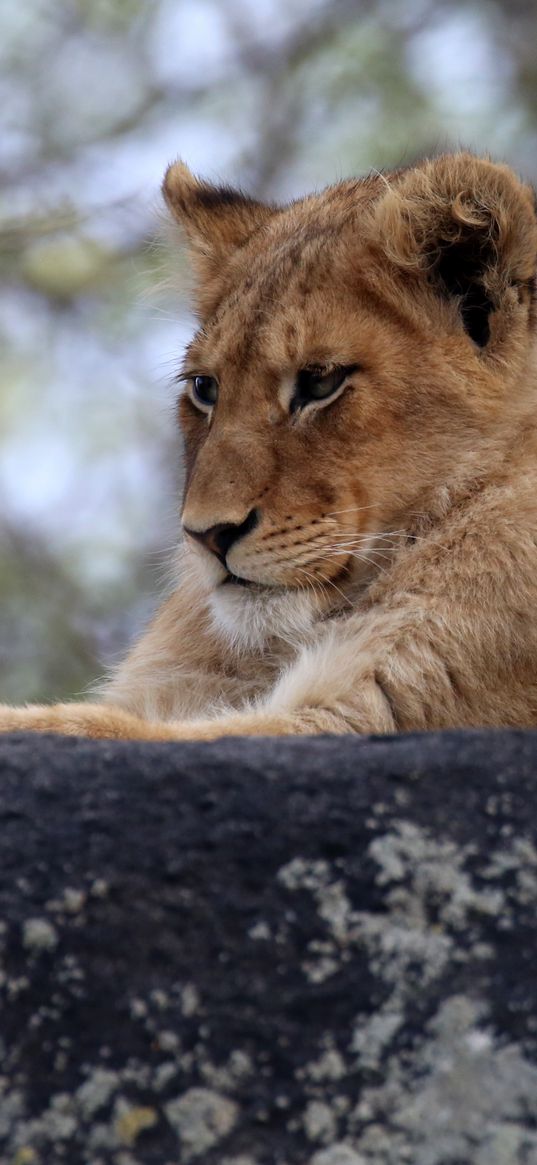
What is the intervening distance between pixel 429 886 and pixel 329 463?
1.22 metres

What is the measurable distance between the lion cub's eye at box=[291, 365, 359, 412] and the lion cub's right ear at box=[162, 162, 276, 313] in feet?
2.45

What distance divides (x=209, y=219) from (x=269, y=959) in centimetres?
250

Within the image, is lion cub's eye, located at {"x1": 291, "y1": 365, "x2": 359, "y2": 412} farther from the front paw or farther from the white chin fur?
the front paw

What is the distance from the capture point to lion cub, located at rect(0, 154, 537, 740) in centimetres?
268

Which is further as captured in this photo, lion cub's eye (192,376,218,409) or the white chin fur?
lion cub's eye (192,376,218,409)

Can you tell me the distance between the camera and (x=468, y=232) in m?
3.05

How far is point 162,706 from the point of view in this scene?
124 inches

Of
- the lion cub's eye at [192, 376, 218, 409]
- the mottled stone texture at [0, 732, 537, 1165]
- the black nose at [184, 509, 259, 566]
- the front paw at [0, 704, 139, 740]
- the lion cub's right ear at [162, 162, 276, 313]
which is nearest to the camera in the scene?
the mottled stone texture at [0, 732, 537, 1165]

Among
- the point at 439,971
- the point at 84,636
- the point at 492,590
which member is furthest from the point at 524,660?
the point at 84,636

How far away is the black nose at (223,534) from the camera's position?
9.62 ft

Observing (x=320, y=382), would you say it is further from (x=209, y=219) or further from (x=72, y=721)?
(x=209, y=219)

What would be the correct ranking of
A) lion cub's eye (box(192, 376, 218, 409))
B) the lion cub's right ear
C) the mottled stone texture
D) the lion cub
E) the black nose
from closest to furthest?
the mottled stone texture → the lion cub → the black nose → lion cub's eye (box(192, 376, 218, 409)) → the lion cub's right ear

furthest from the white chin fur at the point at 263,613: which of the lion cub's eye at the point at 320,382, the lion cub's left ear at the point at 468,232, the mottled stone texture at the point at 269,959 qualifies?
the mottled stone texture at the point at 269,959

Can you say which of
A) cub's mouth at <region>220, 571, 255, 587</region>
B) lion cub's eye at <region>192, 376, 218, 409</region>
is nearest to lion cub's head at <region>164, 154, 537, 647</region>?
cub's mouth at <region>220, 571, 255, 587</region>
